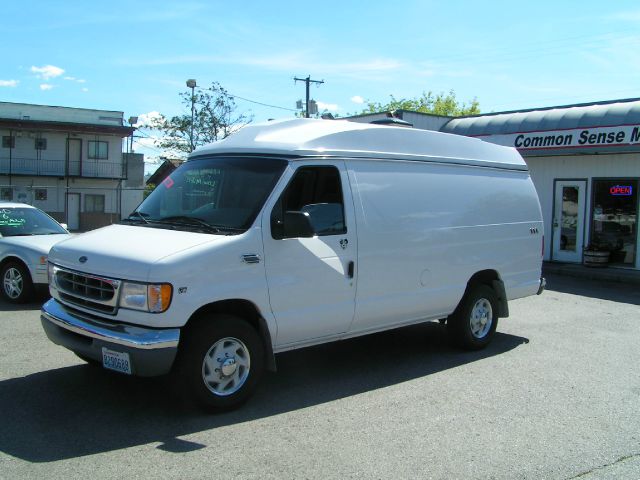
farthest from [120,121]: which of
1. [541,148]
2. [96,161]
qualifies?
[541,148]

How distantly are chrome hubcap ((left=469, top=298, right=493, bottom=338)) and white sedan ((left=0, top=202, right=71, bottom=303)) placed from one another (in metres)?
5.93

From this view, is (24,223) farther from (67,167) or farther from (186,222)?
(67,167)

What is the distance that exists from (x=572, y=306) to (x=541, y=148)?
6874 mm

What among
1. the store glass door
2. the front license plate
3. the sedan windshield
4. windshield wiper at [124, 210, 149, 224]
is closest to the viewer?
the front license plate

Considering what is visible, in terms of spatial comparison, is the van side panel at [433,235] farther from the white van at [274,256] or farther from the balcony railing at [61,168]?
the balcony railing at [61,168]

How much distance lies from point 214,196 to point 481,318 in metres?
3.82

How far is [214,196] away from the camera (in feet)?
18.1

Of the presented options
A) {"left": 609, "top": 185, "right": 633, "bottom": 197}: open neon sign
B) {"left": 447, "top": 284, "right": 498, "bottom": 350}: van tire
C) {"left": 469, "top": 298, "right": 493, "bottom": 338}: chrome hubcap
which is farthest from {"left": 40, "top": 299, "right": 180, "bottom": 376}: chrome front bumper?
{"left": 609, "top": 185, "right": 633, "bottom": 197}: open neon sign

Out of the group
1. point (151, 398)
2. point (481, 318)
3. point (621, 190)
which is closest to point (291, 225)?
point (151, 398)

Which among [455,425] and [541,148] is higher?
[541,148]

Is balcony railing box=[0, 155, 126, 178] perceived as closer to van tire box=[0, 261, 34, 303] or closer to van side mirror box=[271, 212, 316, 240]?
van tire box=[0, 261, 34, 303]

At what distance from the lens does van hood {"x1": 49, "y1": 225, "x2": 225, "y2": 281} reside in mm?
4641

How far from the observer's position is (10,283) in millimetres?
9297

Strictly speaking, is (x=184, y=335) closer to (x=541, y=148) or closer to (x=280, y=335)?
(x=280, y=335)
